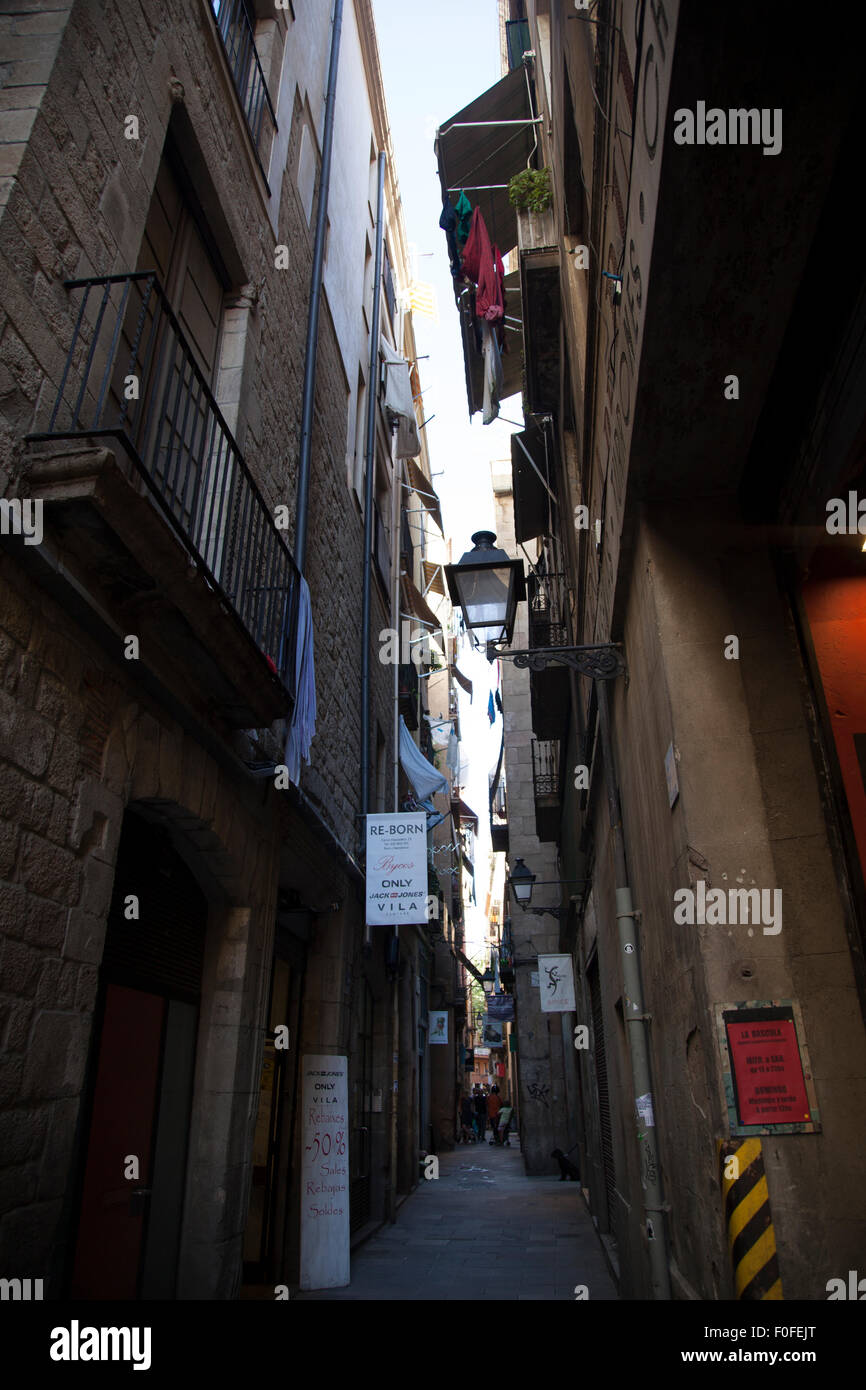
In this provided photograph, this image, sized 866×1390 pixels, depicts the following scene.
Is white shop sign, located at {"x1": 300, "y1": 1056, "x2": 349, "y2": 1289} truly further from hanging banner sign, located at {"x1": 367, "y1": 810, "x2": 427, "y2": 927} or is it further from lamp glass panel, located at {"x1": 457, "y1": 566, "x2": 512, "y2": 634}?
lamp glass panel, located at {"x1": 457, "y1": 566, "x2": 512, "y2": 634}

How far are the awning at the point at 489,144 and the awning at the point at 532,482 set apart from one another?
3303mm

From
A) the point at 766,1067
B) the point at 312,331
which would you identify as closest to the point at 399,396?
the point at 312,331

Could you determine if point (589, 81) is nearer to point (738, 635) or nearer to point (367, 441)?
point (738, 635)

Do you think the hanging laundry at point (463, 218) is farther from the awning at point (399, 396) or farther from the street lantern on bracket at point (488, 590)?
the street lantern on bracket at point (488, 590)

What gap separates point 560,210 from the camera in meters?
7.73

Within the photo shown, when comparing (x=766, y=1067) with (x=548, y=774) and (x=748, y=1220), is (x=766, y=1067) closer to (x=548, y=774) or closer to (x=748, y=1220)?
(x=748, y=1220)

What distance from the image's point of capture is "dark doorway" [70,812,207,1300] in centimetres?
456

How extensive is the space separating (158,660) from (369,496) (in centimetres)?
831

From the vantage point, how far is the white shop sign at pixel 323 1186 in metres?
7.62

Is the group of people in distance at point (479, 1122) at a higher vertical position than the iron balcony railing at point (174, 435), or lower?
lower

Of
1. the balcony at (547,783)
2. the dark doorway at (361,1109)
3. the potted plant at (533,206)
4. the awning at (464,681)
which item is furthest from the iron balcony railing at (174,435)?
the awning at (464,681)

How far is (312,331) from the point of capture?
8938 mm

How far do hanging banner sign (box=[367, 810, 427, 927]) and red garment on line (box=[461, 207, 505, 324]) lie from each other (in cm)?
567
